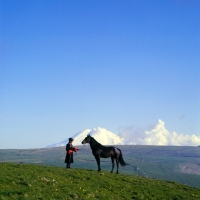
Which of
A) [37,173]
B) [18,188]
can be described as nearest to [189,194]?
[37,173]

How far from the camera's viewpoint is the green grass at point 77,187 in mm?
22359

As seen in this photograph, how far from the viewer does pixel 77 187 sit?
25.9 meters

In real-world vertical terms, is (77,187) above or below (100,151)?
below

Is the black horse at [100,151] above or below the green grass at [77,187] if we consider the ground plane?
above

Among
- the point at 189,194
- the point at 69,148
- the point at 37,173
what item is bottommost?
the point at 189,194

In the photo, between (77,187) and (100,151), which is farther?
(100,151)

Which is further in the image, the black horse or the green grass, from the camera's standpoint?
the black horse

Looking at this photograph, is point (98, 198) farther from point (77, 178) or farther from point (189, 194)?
point (189, 194)

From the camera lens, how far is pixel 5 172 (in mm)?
26422

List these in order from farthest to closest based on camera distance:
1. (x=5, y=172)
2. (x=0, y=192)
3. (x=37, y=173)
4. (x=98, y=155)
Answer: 1. (x=98, y=155)
2. (x=37, y=173)
3. (x=5, y=172)
4. (x=0, y=192)

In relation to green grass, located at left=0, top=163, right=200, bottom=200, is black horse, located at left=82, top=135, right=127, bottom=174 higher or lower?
higher

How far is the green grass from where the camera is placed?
2236 centimetres

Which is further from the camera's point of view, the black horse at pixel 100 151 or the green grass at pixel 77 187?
the black horse at pixel 100 151

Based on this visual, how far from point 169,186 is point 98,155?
368 inches
